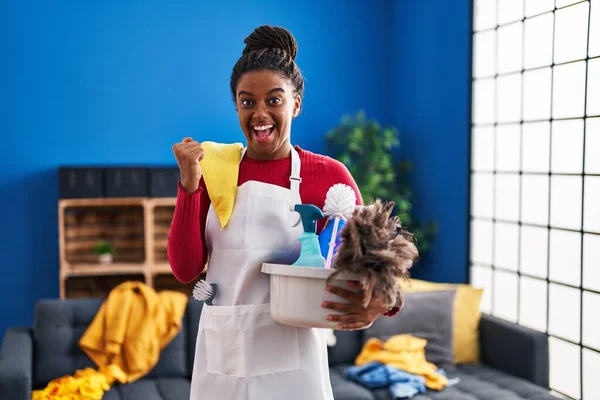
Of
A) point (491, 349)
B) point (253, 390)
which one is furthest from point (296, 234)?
point (491, 349)

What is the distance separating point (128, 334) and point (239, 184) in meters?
2.21

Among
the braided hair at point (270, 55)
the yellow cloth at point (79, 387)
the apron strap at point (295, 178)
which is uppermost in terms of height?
the braided hair at point (270, 55)

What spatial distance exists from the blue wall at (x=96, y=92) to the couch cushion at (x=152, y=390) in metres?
1.70

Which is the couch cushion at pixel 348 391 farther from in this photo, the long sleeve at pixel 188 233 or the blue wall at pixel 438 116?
the long sleeve at pixel 188 233

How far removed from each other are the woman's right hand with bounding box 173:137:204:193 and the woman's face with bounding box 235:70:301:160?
5.2 inches

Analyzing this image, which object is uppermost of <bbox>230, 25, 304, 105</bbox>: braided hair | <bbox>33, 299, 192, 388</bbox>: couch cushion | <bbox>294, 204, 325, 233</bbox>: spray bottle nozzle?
<bbox>230, 25, 304, 105</bbox>: braided hair

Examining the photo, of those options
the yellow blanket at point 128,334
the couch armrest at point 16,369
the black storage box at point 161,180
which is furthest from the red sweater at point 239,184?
the black storage box at point 161,180

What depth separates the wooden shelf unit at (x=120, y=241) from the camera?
452cm

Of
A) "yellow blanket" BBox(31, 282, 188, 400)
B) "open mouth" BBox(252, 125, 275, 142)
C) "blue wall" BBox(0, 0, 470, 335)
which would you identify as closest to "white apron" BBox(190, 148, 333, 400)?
"open mouth" BBox(252, 125, 275, 142)

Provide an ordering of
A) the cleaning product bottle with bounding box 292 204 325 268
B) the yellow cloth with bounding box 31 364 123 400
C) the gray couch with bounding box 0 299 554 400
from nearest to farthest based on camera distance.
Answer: the cleaning product bottle with bounding box 292 204 325 268
the yellow cloth with bounding box 31 364 123 400
the gray couch with bounding box 0 299 554 400

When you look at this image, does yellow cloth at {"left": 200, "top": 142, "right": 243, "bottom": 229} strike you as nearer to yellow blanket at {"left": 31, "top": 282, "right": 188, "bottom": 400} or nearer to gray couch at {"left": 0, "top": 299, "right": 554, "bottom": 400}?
gray couch at {"left": 0, "top": 299, "right": 554, "bottom": 400}

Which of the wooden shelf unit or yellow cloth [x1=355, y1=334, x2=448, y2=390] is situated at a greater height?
the wooden shelf unit

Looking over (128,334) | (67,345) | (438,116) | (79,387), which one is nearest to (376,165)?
(438,116)

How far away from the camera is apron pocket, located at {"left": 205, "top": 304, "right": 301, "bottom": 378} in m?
1.43
